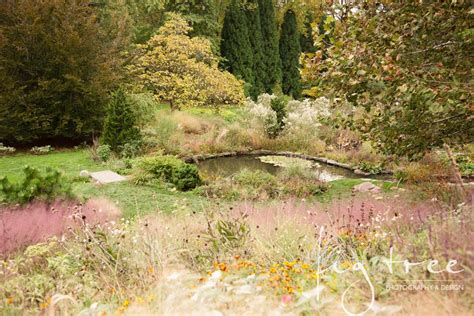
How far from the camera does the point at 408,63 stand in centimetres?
→ 392

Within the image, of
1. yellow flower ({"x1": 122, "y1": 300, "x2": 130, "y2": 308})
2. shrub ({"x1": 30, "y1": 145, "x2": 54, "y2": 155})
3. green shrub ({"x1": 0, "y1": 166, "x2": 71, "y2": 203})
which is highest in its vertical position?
yellow flower ({"x1": 122, "y1": 300, "x2": 130, "y2": 308})

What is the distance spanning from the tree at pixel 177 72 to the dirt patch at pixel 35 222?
9.88 meters

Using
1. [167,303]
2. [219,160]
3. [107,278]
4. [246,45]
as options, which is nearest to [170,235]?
[107,278]

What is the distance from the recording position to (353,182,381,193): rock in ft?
26.7

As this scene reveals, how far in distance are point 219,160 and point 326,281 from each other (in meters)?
9.40

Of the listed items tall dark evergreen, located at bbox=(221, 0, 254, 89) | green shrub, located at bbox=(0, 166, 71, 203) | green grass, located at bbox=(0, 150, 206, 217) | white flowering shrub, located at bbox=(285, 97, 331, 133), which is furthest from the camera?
tall dark evergreen, located at bbox=(221, 0, 254, 89)

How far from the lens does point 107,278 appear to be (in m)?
3.38

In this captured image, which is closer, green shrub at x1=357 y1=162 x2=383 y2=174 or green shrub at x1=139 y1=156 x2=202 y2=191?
green shrub at x1=139 y1=156 x2=202 y2=191

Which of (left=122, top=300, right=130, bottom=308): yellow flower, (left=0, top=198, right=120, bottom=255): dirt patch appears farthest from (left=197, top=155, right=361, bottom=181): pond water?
(left=122, top=300, right=130, bottom=308): yellow flower

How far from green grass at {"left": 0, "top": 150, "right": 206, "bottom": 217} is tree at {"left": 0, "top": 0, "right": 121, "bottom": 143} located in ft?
4.13

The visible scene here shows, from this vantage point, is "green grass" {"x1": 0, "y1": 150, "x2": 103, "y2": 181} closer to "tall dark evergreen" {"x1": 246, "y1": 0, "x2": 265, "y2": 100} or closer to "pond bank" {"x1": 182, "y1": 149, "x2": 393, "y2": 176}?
"pond bank" {"x1": 182, "y1": 149, "x2": 393, "y2": 176}

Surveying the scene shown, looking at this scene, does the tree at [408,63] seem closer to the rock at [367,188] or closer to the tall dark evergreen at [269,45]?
the rock at [367,188]

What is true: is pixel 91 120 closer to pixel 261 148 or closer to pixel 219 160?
pixel 219 160

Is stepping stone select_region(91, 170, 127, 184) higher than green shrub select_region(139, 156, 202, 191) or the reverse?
the reverse
